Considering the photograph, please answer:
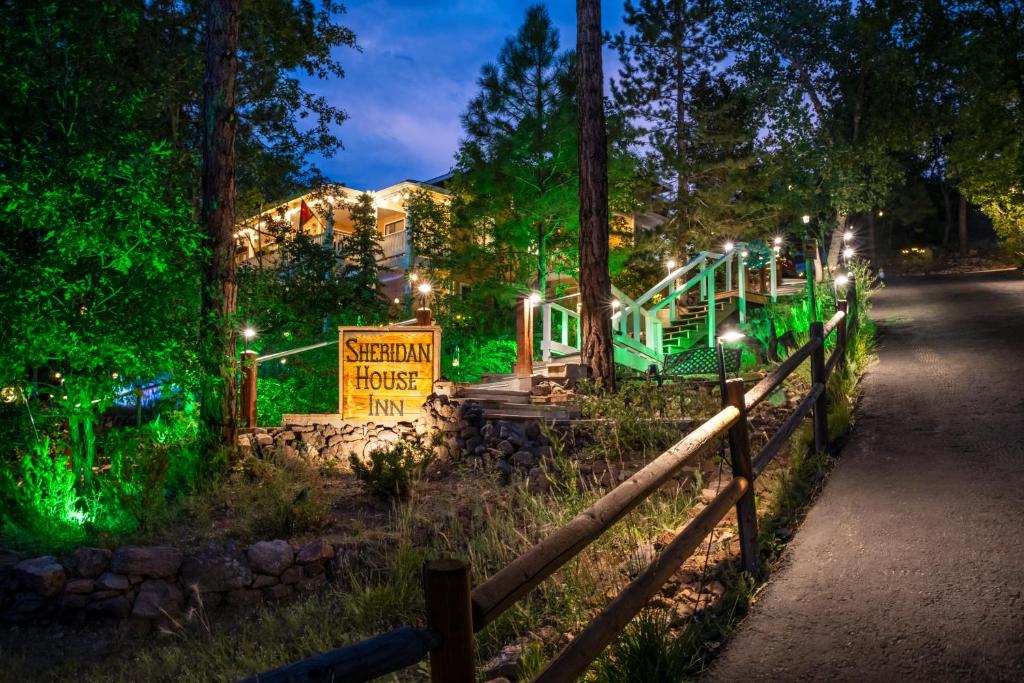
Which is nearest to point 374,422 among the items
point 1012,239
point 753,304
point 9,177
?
point 9,177

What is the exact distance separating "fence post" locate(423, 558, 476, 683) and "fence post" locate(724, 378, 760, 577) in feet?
8.94

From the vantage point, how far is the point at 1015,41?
1820 cm

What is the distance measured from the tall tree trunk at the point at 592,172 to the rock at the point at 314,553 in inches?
215

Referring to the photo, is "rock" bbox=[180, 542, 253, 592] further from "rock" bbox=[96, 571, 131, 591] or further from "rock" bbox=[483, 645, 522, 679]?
"rock" bbox=[483, 645, 522, 679]

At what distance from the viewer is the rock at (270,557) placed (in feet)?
22.5

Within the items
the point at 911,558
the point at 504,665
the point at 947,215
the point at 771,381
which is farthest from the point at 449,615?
the point at 947,215

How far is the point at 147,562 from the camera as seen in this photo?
22.2ft

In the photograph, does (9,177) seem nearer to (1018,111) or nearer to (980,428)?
(980,428)

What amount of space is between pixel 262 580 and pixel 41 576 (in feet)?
6.50

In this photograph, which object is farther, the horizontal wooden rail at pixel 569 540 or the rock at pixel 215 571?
the rock at pixel 215 571

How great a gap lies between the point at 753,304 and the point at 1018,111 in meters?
8.54

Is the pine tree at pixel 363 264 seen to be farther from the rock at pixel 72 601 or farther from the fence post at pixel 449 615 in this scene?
the fence post at pixel 449 615

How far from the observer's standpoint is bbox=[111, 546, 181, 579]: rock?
671cm

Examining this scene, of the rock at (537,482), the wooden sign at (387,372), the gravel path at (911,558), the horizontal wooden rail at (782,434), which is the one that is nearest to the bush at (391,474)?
the rock at (537,482)
